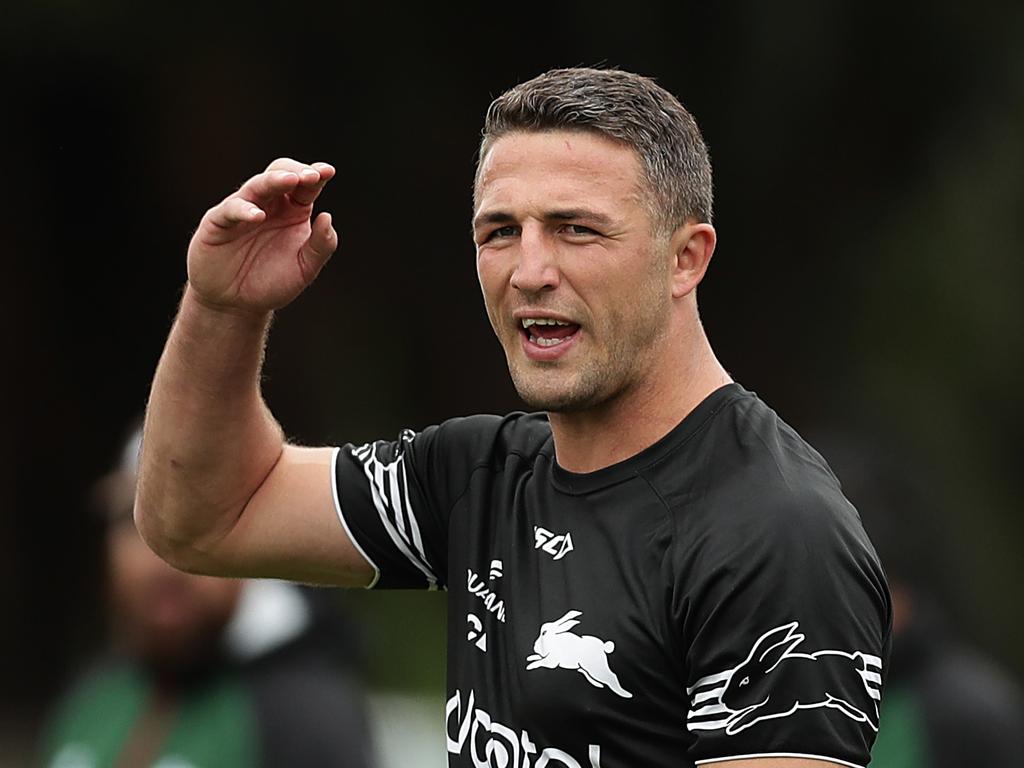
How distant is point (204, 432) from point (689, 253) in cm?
89

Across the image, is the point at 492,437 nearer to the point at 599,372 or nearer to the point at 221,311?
the point at 599,372

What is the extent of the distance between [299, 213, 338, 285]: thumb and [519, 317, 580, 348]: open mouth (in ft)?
1.33

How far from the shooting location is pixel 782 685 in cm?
247

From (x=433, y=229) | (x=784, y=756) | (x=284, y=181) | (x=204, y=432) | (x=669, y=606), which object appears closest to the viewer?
(x=784, y=756)

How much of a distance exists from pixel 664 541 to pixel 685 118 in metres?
0.69

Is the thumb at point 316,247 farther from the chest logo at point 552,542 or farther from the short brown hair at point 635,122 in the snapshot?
the chest logo at point 552,542

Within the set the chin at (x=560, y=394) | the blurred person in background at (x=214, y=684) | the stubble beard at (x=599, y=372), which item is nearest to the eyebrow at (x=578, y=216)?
the stubble beard at (x=599, y=372)

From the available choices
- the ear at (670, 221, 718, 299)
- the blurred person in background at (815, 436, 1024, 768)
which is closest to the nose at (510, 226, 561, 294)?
the ear at (670, 221, 718, 299)

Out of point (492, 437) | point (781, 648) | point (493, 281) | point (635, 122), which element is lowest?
point (781, 648)

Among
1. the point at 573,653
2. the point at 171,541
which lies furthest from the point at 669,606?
the point at 171,541

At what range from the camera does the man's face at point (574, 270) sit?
276 centimetres

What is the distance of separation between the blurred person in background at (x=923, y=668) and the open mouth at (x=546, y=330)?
93.0 inches

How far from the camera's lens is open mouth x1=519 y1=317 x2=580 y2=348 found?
9.16 ft

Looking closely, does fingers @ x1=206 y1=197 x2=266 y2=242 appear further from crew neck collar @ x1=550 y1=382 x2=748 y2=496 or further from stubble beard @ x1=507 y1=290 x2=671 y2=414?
crew neck collar @ x1=550 y1=382 x2=748 y2=496
